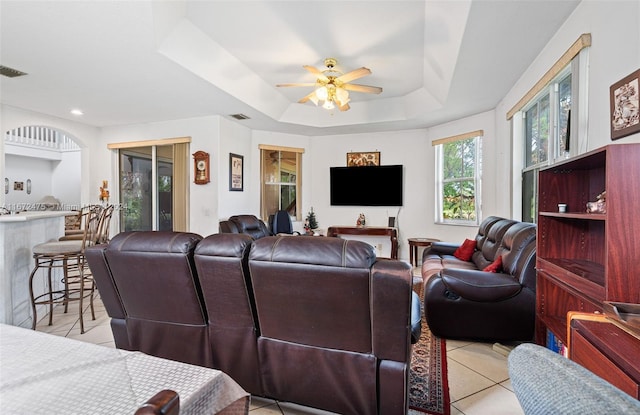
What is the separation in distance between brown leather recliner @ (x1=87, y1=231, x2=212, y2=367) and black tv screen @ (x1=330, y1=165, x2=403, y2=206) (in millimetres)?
4658

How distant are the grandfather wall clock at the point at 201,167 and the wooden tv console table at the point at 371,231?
8.19 ft

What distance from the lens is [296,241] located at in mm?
1393

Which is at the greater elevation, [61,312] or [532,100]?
[532,100]

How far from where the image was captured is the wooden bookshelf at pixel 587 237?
1.13 metres

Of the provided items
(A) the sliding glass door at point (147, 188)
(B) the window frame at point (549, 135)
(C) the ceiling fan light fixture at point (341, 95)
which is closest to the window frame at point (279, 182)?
(A) the sliding glass door at point (147, 188)

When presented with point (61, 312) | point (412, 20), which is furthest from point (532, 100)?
point (61, 312)

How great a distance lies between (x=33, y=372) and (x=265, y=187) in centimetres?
537

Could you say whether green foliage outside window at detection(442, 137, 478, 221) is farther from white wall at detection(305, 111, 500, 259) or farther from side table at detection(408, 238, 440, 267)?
side table at detection(408, 238, 440, 267)

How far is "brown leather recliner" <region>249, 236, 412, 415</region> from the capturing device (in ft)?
4.15

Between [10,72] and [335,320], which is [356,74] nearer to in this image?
[335,320]

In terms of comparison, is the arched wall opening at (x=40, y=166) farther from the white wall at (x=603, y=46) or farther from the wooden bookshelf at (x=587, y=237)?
the white wall at (x=603, y=46)

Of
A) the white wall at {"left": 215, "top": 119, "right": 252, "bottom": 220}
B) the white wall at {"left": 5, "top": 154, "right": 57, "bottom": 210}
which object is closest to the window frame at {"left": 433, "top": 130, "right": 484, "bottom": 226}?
the white wall at {"left": 215, "top": 119, "right": 252, "bottom": 220}

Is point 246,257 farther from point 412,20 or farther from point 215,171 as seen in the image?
point 215,171

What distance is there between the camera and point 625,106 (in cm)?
160
